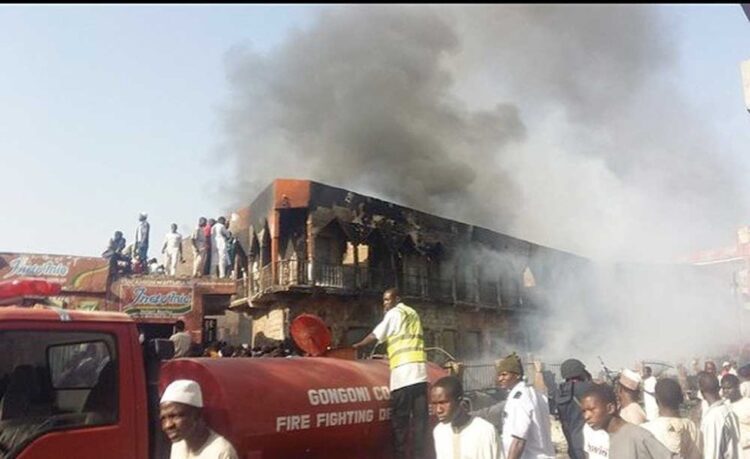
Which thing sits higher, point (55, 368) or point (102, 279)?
point (102, 279)

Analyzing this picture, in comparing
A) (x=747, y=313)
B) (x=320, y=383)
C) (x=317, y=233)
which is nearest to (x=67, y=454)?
(x=320, y=383)

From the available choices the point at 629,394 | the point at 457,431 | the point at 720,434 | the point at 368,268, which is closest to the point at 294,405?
the point at 457,431

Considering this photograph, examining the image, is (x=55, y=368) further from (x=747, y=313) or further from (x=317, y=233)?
(x=747, y=313)

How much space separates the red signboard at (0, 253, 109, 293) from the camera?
1402cm

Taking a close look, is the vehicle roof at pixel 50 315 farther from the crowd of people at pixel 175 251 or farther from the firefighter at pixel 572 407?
the crowd of people at pixel 175 251

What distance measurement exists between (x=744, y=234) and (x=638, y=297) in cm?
1836

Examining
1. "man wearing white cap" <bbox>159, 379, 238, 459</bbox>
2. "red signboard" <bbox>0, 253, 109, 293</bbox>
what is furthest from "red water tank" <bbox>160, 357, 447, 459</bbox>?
"red signboard" <bbox>0, 253, 109, 293</bbox>

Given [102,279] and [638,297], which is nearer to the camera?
[102,279]

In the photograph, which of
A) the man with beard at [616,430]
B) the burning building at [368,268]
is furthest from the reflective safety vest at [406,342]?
the burning building at [368,268]

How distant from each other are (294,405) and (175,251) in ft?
53.0

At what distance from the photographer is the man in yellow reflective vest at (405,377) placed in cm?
443

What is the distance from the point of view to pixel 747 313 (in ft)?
113

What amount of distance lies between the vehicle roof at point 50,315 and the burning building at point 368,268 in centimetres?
1911

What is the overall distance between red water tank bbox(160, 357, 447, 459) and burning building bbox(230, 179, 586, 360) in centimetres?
1841
